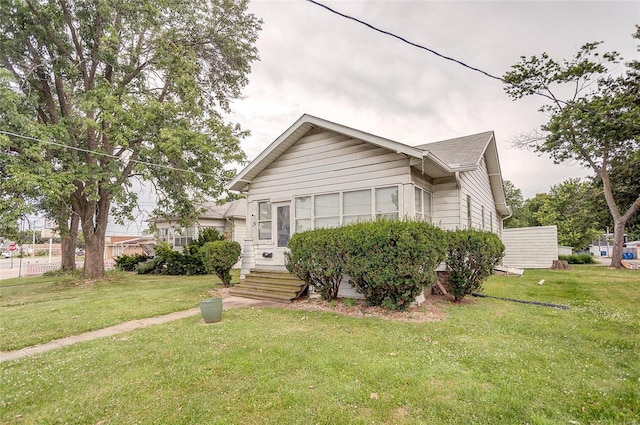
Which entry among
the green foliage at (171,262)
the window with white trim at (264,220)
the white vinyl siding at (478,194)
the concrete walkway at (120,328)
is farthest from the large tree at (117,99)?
the white vinyl siding at (478,194)

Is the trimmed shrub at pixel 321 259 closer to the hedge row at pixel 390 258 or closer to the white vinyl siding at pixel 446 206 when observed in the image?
the hedge row at pixel 390 258

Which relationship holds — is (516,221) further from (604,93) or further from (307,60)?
(307,60)

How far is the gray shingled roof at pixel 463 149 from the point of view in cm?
955

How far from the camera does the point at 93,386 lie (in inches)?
142

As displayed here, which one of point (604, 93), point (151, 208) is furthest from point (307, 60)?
point (604, 93)

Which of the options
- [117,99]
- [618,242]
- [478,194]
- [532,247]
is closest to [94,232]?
[117,99]

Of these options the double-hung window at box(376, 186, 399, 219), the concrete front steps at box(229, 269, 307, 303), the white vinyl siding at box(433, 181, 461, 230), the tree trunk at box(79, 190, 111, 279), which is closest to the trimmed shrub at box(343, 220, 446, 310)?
the double-hung window at box(376, 186, 399, 219)

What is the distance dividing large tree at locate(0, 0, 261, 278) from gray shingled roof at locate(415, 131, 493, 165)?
9.46 m

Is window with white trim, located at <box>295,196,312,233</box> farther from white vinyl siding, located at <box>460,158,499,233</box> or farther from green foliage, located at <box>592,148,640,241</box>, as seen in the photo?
green foliage, located at <box>592,148,640,241</box>

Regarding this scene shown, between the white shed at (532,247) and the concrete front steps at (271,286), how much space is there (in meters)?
13.8

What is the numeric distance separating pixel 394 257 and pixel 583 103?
1624 centimetres

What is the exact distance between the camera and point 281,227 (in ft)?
35.0

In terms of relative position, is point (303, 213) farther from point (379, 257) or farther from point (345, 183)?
point (379, 257)

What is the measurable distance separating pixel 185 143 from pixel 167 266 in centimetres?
856
